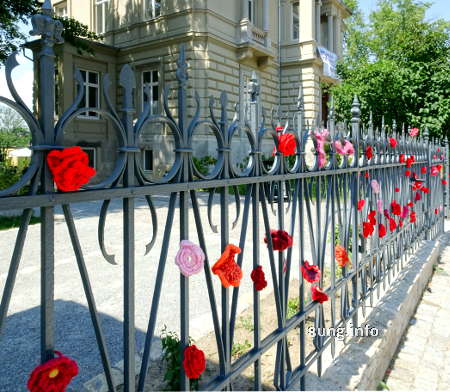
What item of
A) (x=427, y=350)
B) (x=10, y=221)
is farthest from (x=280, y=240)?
(x=10, y=221)

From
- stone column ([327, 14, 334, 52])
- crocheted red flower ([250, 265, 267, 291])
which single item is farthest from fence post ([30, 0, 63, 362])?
stone column ([327, 14, 334, 52])

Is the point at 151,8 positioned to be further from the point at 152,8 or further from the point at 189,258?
the point at 189,258

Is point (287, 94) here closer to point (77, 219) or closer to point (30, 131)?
point (77, 219)

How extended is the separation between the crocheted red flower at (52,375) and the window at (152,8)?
1684 centimetres

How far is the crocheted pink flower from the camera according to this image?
127cm

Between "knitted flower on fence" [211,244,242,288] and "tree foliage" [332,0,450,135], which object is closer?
"knitted flower on fence" [211,244,242,288]

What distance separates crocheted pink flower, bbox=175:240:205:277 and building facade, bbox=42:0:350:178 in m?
11.6

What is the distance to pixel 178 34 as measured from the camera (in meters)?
14.6

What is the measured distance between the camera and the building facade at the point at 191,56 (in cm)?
1440

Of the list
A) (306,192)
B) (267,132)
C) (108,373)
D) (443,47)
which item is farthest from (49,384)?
(443,47)

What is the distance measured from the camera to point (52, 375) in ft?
3.01

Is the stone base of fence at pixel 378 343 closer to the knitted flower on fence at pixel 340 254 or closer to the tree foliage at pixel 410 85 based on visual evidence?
the knitted flower on fence at pixel 340 254

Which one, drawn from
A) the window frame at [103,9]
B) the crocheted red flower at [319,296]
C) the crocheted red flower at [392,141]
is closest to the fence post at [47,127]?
the crocheted red flower at [319,296]

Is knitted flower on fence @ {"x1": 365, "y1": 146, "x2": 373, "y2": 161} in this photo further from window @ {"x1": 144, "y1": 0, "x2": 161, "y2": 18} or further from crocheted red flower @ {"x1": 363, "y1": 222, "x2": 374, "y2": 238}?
window @ {"x1": 144, "y1": 0, "x2": 161, "y2": 18}
